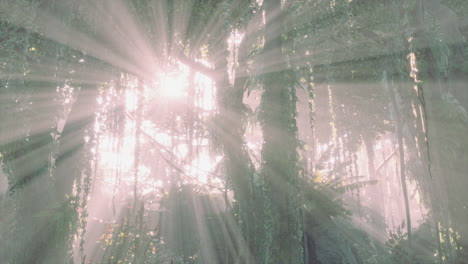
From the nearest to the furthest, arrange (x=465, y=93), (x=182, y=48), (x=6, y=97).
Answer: (x=6, y=97) → (x=182, y=48) → (x=465, y=93)

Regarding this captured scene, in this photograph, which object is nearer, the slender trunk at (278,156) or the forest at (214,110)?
the forest at (214,110)

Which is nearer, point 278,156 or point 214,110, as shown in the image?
point 278,156

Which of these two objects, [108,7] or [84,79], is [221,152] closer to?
[84,79]

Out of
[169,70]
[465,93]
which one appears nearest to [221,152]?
[169,70]

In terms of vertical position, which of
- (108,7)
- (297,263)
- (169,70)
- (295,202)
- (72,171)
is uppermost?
(108,7)

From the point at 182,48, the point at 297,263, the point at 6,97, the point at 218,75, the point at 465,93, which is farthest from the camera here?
the point at 465,93

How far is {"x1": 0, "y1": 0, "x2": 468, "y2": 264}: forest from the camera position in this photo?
15.5 ft

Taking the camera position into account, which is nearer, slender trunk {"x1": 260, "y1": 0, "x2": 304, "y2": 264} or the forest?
the forest

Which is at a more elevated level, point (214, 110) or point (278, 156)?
point (214, 110)

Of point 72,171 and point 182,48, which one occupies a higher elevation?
point 182,48

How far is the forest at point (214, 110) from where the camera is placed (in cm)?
472

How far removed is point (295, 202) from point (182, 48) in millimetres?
4304

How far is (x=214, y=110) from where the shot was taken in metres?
6.51

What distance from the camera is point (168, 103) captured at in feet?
28.8
